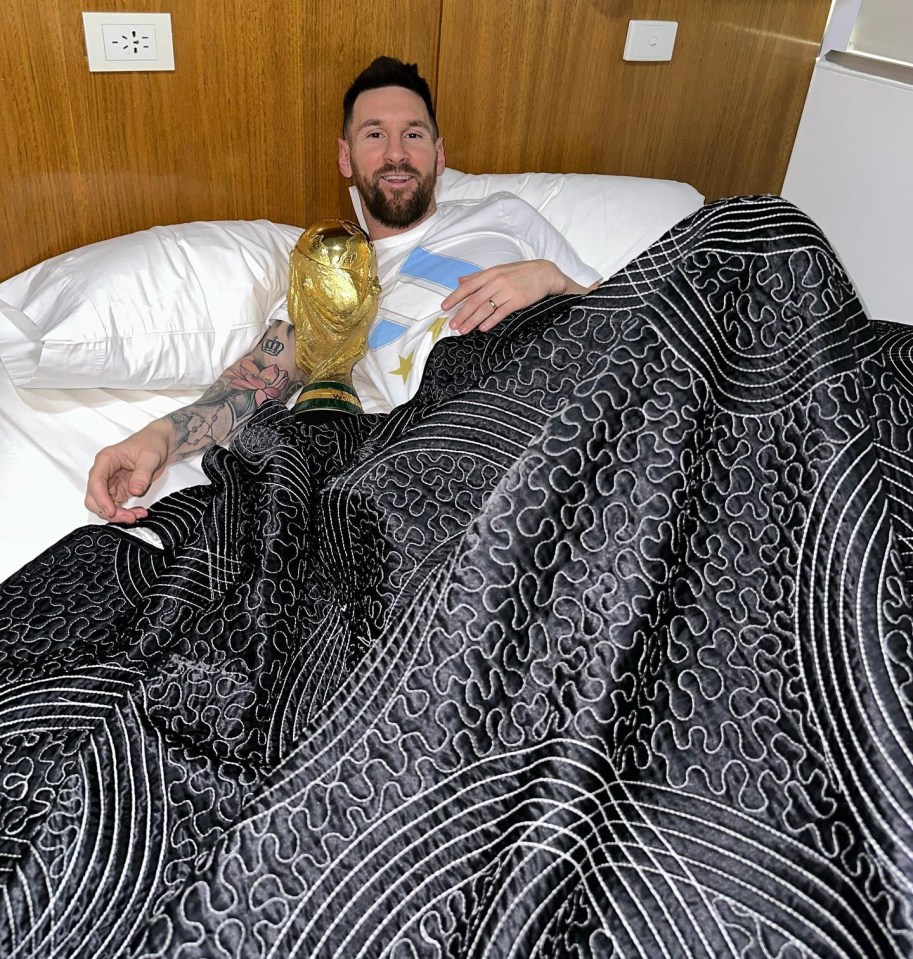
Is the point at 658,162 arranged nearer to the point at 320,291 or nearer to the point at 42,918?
the point at 320,291

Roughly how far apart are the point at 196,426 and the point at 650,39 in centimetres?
144

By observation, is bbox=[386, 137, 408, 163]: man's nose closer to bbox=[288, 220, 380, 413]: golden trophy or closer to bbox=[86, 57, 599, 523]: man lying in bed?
bbox=[86, 57, 599, 523]: man lying in bed

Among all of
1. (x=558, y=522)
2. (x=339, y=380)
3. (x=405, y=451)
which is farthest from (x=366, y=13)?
(x=558, y=522)

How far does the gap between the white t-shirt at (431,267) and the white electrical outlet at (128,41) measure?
1.64ft

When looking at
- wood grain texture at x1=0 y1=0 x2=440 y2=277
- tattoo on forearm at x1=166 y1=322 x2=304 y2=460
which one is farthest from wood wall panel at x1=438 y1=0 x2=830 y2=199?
tattoo on forearm at x1=166 y1=322 x2=304 y2=460

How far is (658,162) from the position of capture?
2232 millimetres

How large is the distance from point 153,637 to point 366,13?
1.31m

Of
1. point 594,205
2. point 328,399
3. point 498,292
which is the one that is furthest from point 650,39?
point 328,399

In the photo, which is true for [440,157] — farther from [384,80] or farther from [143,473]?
[143,473]

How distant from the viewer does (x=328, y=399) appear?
131cm

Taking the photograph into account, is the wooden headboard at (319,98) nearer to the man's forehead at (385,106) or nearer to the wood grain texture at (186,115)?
the wood grain texture at (186,115)

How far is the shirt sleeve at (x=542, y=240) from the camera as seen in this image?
166cm

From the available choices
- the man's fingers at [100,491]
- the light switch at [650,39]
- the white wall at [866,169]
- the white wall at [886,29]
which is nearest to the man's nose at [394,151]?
the light switch at [650,39]

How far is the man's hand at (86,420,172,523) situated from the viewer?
1142 mm
